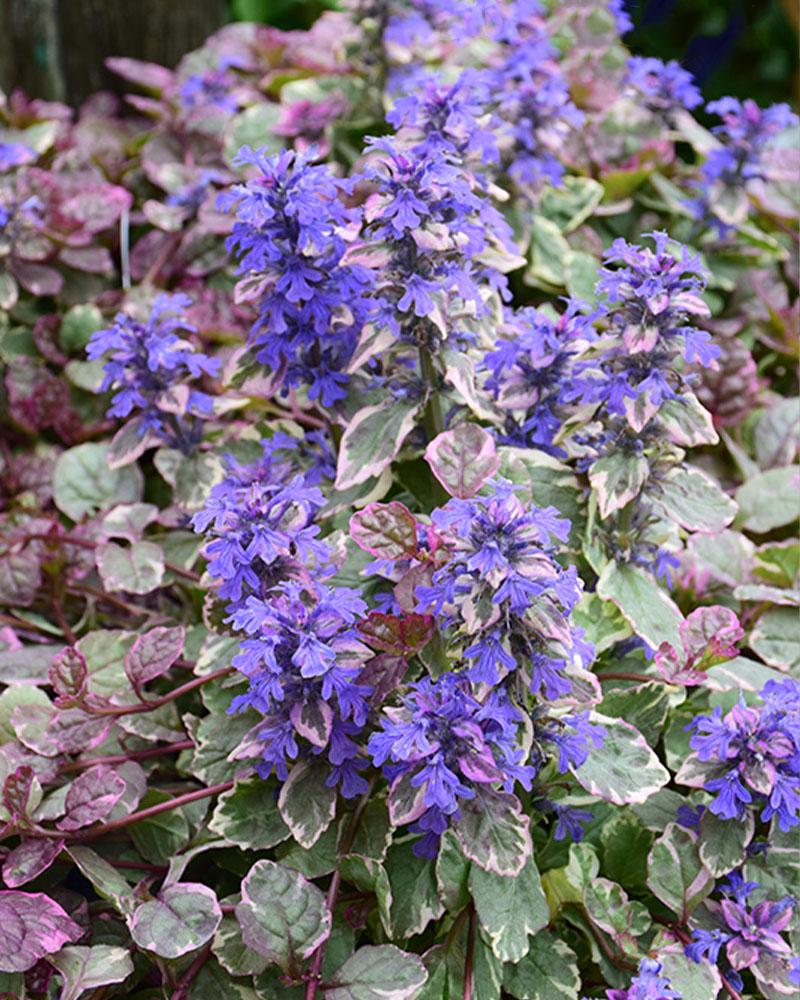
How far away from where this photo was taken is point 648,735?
146 centimetres

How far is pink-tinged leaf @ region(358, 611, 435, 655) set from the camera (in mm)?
1233

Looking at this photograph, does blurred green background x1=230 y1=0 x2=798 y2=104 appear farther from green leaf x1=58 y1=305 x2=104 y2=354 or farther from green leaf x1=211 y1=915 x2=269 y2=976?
green leaf x1=211 y1=915 x2=269 y2=976

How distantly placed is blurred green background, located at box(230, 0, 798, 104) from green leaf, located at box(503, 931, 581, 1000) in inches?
123

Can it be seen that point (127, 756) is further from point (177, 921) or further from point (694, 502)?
point (694, 502)

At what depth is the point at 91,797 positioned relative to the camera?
1.37 m

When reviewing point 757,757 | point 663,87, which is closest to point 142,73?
point 663,87

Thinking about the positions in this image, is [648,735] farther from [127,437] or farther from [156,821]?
[127,437]

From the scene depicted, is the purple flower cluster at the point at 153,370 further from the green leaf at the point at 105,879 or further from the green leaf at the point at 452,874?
the green leaf at the point at 452,874

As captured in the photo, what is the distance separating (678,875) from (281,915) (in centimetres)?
47

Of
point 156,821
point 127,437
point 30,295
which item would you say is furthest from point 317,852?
point 30,295

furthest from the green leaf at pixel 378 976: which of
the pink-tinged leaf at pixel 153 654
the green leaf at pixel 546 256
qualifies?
the green leaf at pixel 546 256

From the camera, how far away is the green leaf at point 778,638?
1601 millimetres

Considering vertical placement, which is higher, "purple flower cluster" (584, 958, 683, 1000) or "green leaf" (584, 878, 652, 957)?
"purple flower cluster" (584, 958, 683, 1000)

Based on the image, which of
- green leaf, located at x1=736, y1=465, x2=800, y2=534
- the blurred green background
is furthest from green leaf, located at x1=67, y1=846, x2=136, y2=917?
the blurred green background
